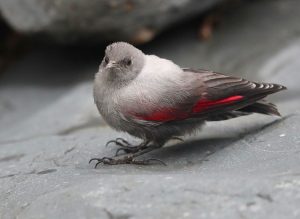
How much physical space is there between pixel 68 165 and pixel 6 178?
46 cm

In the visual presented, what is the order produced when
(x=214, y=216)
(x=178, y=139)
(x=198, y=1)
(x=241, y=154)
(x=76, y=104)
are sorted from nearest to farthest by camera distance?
(x=214, y=216) → (x=241, y=154) → (x=178, y=139) → (x=76, y=104) → (x=198, y=1)

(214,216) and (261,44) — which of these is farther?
(261,44)

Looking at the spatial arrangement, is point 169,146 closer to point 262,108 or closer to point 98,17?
point 262,108

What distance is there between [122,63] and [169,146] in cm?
79

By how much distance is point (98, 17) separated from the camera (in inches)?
Answer: 263

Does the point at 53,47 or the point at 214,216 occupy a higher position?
the point at 53,47

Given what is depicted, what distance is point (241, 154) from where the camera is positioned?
423 cm

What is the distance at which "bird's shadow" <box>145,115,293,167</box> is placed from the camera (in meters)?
4.42

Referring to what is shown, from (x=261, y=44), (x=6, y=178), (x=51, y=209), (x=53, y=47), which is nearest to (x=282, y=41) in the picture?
(x=261, y=44)

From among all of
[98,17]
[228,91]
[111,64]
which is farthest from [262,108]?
[98,17]

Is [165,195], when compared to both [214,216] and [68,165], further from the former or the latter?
[68,165]

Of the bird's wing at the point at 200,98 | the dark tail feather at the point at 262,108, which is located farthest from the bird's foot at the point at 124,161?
the dark tail feather at the point at 262,108

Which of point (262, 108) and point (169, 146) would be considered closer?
point (262, 108)

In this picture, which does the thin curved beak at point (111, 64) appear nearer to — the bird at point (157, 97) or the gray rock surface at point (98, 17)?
the bird at point (157, 97)
